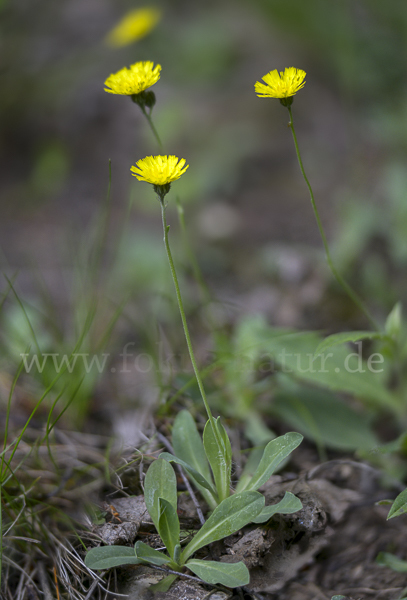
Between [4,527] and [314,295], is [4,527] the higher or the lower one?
the lower one

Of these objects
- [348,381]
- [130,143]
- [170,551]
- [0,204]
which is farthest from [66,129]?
[170,551]

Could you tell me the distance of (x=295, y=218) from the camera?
10.3ft

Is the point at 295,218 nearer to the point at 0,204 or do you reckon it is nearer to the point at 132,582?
the point at 0,204

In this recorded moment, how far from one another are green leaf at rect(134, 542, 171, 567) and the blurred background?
1.13 meters

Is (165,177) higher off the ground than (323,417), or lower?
higher

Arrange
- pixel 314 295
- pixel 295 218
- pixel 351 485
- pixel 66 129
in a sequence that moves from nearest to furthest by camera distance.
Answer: pixel 351 485 < pixel 314 295 < pixel 295 218 < pixel 66 129

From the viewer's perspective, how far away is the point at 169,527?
1067 millimetres

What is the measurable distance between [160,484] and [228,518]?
193 millimetres

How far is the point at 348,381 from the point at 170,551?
31.3 inches

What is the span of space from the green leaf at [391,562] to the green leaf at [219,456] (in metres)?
0.45

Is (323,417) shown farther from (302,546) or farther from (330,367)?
(302,546)

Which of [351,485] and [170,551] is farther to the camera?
[351,485]

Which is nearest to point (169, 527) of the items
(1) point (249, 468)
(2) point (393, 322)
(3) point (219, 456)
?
(3) point (219, 456)

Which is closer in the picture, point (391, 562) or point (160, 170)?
point (160, 170)
